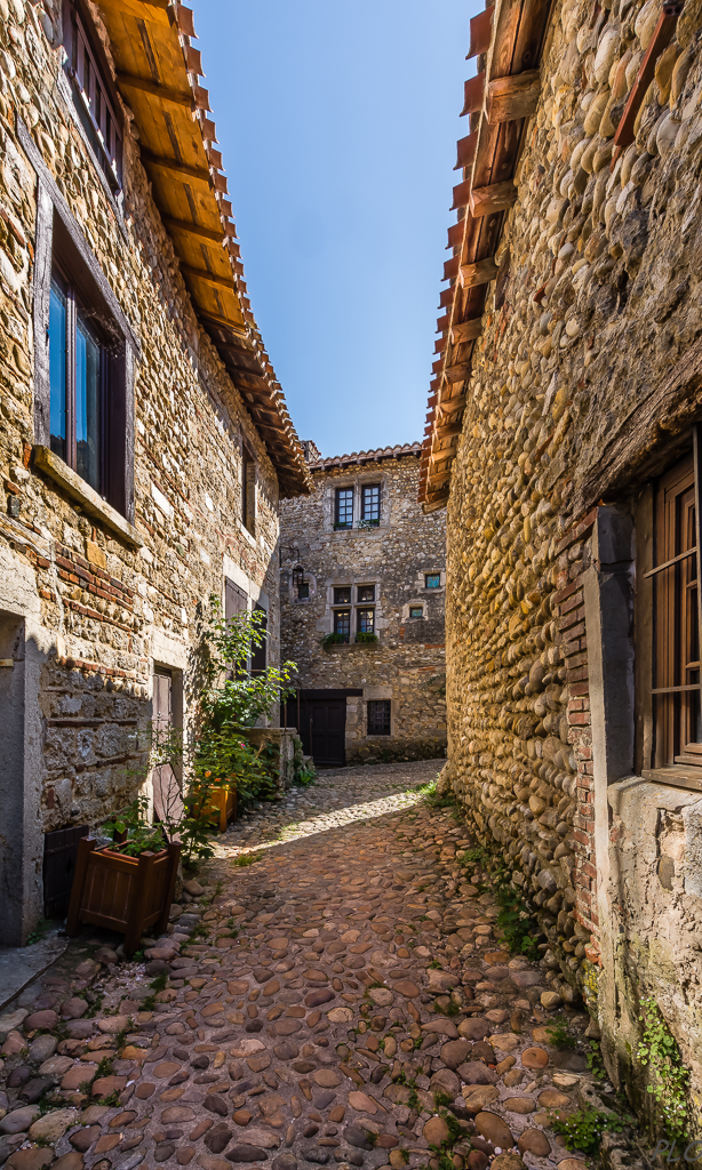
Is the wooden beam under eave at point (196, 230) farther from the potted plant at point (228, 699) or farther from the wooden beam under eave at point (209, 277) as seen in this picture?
the potted plant at point (228, 699)

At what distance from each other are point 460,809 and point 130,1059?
3.83 m

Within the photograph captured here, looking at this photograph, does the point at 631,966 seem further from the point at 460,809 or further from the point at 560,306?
the point at 460,809

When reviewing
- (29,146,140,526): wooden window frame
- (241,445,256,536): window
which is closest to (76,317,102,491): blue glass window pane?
(29,146,140,526): wooden window frame

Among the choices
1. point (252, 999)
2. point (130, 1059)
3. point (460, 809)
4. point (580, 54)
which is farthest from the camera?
point (460, 809)

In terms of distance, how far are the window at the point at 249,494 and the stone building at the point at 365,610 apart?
4.96 meters

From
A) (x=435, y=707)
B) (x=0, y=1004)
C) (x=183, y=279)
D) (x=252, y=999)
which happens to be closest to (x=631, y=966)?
(x=252, y=999)

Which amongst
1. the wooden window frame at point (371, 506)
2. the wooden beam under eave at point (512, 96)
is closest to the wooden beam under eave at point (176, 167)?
the wooden beam under eave at point (512, 96)

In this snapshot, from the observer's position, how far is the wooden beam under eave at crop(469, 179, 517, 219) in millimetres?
3264

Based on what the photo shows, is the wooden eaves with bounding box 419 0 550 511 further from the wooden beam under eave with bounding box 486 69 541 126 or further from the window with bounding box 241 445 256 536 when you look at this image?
the window with bounding box 241 445 256 536

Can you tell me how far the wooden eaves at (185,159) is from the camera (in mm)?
3672

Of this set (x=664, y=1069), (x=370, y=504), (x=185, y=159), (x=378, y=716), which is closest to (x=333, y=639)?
(x=378, y=716)

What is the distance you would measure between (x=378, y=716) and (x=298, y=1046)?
35.9 feet

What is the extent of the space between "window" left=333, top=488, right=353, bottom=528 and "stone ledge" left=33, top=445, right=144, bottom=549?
10.3m

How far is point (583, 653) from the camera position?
2.27 meters
